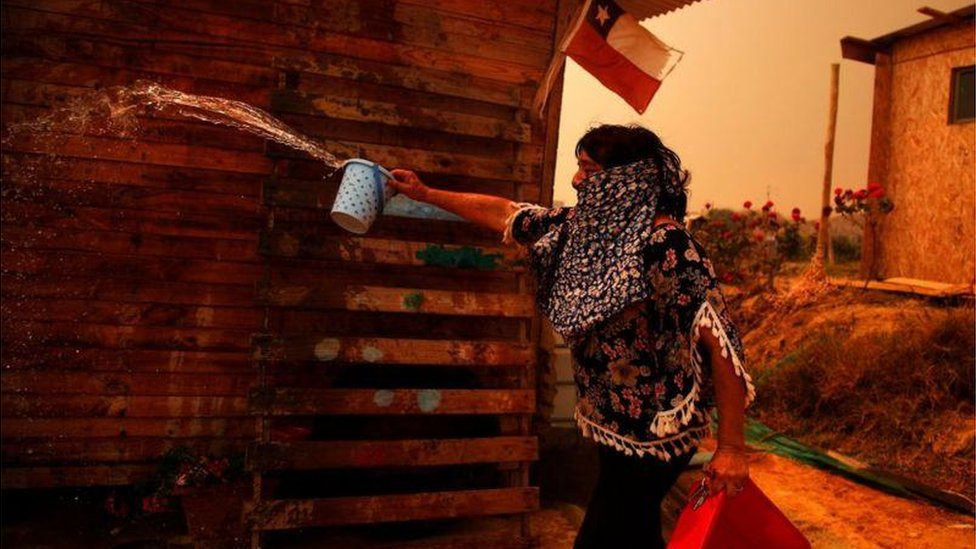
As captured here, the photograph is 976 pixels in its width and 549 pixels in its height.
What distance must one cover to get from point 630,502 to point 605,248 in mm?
847

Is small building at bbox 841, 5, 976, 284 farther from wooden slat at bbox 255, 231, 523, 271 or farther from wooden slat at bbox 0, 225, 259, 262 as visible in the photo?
wooden slat at bbox 0, 225, 259, 262

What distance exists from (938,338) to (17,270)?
23.1 ft

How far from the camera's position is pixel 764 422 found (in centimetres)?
598

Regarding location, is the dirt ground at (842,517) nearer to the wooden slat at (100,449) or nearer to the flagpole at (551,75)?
the wooden slat at (100,449)

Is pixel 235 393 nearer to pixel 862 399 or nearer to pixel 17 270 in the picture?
pixel 17 270

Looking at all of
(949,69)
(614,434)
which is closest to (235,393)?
(614,434)

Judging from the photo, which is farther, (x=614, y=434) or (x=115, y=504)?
(x=115, y=504)

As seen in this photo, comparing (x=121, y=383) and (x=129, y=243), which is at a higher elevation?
(x=129, y=243)

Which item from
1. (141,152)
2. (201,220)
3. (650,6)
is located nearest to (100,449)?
(201,220)

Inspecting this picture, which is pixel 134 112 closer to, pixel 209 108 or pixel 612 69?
pixel 209 108

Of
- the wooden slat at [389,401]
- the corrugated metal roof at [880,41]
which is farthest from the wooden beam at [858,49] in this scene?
the wooden slat at [389,401]

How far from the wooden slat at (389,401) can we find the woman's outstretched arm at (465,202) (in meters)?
1.14

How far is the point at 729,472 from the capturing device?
1.87 metres

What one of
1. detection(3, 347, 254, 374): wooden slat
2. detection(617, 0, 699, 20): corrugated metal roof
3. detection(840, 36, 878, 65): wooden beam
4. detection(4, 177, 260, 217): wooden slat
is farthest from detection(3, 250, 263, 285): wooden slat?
detection(840, 36, 878, 65): wooden beam
